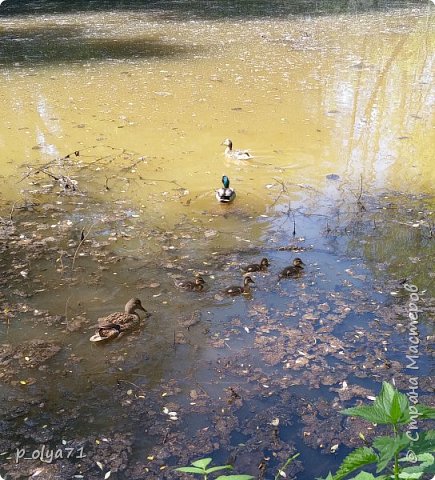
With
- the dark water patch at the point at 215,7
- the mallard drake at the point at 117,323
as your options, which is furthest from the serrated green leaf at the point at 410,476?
the dark water patch at the point at 215,7

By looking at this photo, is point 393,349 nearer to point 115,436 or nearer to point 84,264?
point 115,436

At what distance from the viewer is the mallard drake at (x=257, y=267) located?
534 centimetres

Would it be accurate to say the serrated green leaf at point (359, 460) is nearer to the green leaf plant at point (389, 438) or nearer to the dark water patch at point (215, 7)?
the green leaf plant at point (389, 438)

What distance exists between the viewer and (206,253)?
5.77m

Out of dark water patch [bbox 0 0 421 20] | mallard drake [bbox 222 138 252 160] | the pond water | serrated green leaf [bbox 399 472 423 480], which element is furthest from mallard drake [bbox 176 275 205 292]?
dark water patch [bbox 0 0 421 20]

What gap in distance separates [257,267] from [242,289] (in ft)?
1.25

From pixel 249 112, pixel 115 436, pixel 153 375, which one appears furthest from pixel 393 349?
pixel 249 112

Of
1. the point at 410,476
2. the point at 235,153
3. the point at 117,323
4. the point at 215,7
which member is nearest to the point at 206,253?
the point at 117,323

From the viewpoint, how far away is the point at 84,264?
5.55m

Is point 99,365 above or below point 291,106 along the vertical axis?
below

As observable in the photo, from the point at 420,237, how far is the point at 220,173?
9.34ft

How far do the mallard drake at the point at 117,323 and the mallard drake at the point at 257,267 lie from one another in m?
1.20

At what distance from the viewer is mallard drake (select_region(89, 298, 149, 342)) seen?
446 centimetres

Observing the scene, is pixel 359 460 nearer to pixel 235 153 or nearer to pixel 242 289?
pixel 242 289
